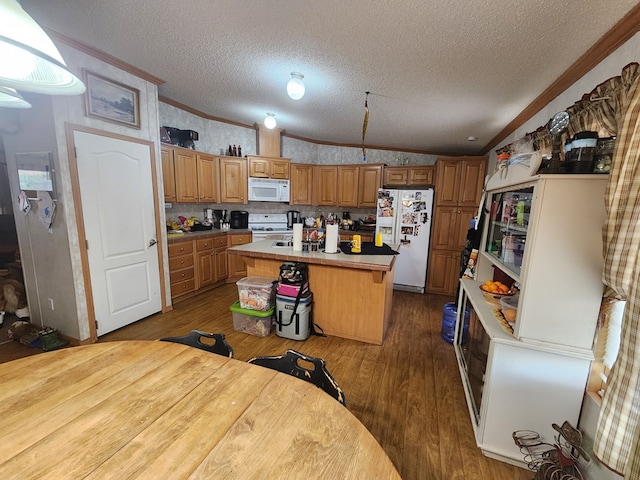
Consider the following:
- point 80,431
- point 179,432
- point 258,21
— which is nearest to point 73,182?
point 258,21

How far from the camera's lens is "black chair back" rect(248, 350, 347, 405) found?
3.45ft

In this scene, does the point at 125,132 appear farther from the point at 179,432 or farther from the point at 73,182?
the point at 179,432

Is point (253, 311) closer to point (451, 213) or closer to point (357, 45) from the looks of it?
point (357, 45)

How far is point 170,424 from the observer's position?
801 mm

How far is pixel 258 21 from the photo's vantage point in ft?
5.85

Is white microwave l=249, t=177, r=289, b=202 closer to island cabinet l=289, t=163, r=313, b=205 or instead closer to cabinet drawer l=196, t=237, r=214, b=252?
island cabinet l=289, t=163, r=313, b=205

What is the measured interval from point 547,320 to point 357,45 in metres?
2.11

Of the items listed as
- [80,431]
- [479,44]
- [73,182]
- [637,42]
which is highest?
[479,44]

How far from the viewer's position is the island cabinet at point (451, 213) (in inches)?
161

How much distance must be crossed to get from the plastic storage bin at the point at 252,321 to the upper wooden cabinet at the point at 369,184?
2.92 metres

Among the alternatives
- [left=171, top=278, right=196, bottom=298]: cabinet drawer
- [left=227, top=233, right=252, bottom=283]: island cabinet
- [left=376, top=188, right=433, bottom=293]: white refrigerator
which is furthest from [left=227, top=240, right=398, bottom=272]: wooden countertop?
[left=376, top=188, right=433, bottom=293]: white refrigerator

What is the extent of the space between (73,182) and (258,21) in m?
2.07

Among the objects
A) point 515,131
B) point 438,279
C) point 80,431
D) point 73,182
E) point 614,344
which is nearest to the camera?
point 80,431

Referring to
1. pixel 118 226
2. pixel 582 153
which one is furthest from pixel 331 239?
pixel 118 226
